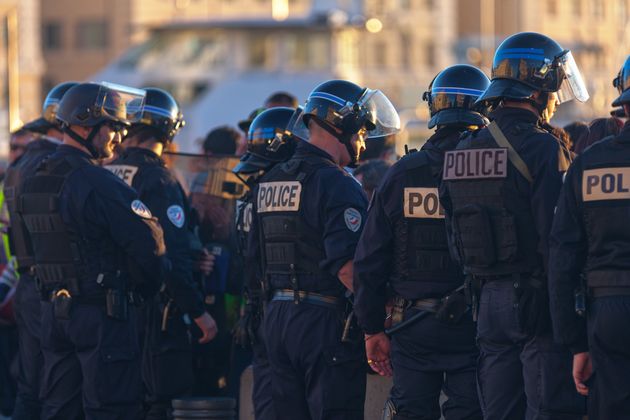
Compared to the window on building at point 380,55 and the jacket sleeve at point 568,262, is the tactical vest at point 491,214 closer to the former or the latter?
the jacket sleeve at point 568,262

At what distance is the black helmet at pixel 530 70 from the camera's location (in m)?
8.60

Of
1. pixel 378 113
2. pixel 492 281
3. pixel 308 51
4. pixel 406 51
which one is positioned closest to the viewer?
pixel 492 281

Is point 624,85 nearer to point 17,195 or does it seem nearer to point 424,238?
point 424,238

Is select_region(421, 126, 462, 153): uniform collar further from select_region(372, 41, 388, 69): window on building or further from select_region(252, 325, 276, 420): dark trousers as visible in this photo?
select_region(372, 41, 388, 69): window on building

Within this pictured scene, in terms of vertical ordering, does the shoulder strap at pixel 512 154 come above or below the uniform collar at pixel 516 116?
below

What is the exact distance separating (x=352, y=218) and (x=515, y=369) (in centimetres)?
120

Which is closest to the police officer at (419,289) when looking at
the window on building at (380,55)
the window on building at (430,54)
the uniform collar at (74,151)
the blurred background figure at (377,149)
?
the uniform collar at (74,151)

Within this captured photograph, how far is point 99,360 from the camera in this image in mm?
9992

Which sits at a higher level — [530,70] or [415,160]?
[530,70]

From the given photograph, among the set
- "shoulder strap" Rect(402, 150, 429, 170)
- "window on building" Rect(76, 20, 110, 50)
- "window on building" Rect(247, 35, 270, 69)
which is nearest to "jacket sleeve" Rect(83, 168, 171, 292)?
"shoulder strap" Rect(402, 150, 429, 170)

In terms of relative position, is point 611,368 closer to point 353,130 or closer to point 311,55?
point 353,130

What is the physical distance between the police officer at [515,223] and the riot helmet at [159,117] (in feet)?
10.7

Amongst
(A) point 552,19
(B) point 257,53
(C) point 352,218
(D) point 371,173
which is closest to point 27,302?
(D) point 371,173

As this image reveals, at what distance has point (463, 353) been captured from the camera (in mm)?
9016
